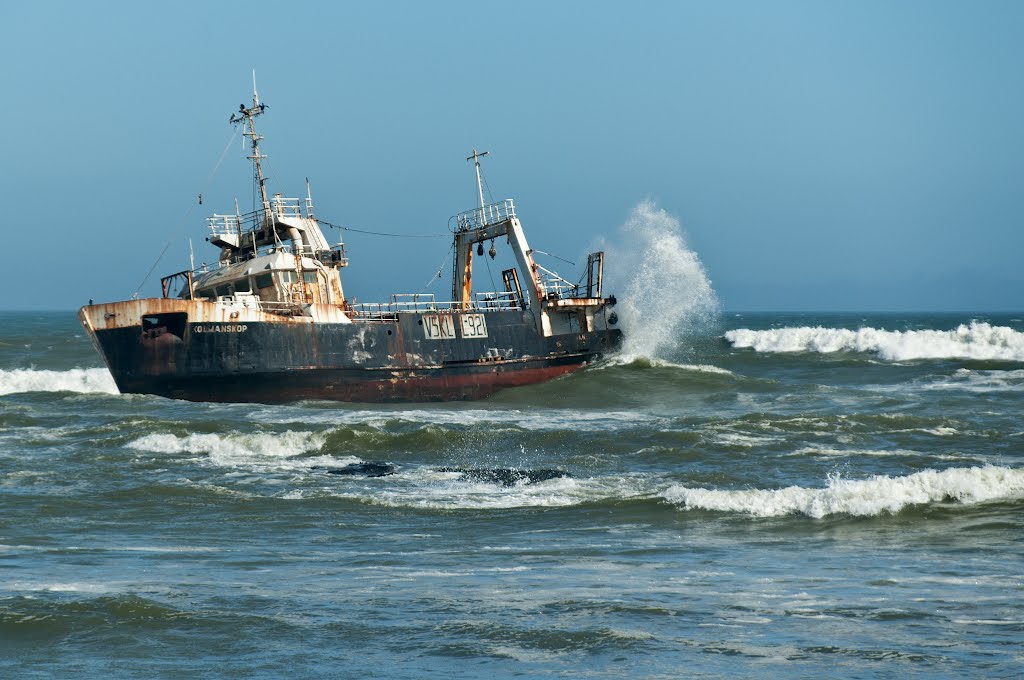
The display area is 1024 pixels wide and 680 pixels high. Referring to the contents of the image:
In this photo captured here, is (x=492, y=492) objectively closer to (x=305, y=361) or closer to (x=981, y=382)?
(x=305, y=361)

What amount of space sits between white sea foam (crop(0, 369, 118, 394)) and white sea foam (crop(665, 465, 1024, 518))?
26886mm

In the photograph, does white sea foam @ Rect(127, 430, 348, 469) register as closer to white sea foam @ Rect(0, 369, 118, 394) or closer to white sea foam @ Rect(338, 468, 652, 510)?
white sea foam @ Rect(338, 468, 652, 510)

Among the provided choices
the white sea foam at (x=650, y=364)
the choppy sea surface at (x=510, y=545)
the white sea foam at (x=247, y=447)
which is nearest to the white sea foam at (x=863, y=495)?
the choppy sea surface at (x=510, y=545)

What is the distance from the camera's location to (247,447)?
72.4 ft

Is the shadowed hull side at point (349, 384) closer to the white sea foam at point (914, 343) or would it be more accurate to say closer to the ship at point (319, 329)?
the ship at point (319, 329)

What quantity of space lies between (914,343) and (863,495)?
45.0m

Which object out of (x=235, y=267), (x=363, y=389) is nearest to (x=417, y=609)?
(x=363, y=389)

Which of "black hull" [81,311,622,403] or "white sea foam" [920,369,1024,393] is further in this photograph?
"white sea foam" [920,369,1024,393]

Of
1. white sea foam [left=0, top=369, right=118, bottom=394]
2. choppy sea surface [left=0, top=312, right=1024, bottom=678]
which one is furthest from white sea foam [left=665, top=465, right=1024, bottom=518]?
white sea foam [left=0, top=369, right=118, bottom=394]

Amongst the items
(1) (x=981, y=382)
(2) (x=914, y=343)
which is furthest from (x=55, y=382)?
(2) (x=914, y=343)

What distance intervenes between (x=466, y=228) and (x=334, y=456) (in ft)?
64.2

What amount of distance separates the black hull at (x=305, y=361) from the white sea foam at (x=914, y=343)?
26.6 meters

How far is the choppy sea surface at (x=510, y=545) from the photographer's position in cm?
905

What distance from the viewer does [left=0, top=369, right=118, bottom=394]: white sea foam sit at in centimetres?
3835
